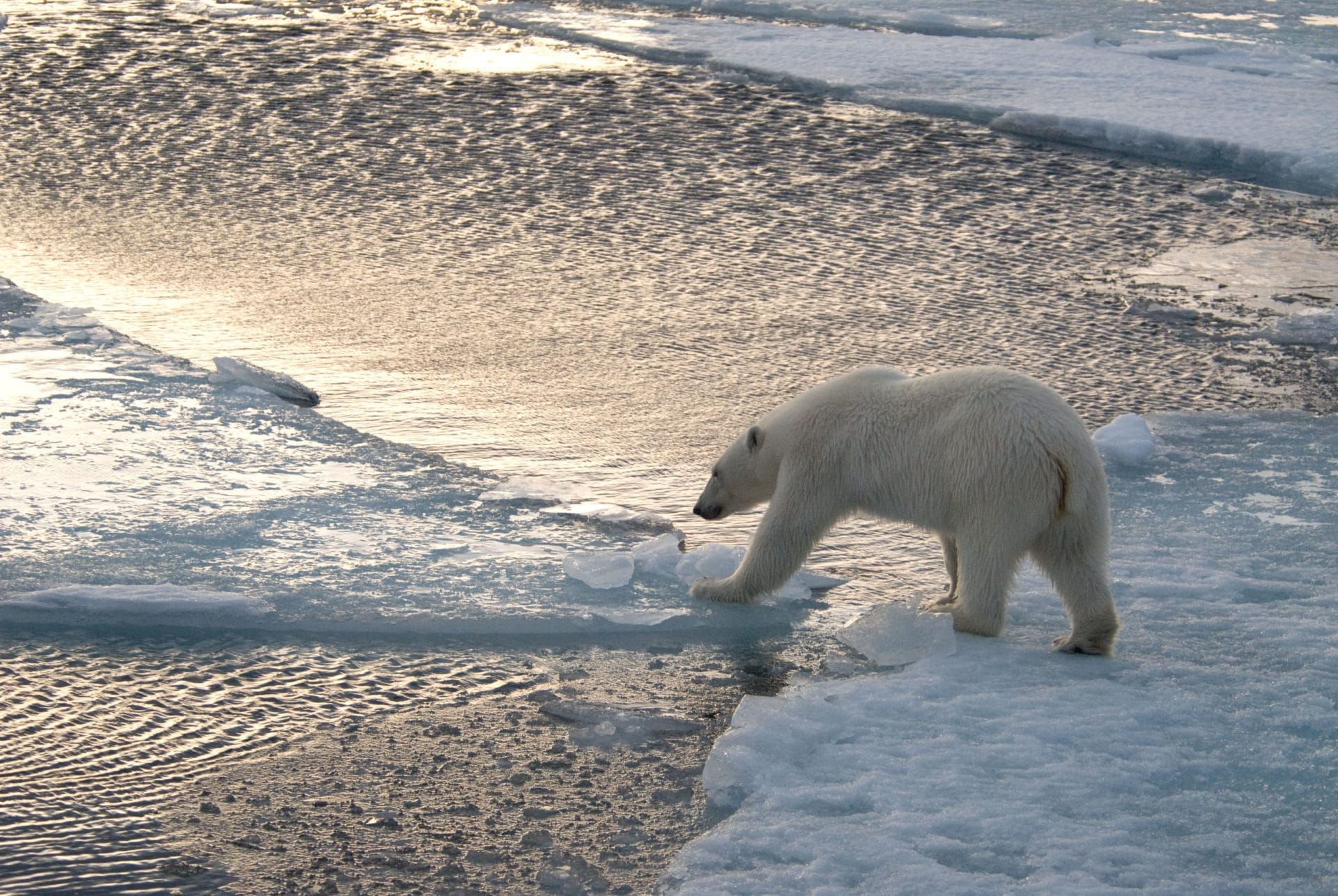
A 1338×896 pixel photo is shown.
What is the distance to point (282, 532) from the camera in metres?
4.31

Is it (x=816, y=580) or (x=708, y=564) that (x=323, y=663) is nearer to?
(x=708, y=564)

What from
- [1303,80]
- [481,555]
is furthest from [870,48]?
[481,555]

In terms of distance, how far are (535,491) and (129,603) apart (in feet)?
4.39

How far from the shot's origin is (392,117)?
31.2 ft

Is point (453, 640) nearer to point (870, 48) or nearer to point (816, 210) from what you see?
point (816, 210)

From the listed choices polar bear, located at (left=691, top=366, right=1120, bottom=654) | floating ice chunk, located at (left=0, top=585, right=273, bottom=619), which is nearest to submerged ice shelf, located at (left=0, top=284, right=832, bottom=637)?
floating ice chunk, located at (left=0, top=585, right=273, bottom=619)

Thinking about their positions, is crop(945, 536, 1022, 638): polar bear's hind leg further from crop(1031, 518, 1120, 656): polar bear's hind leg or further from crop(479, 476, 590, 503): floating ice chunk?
crop(479, 476, 590, 503): floating ice chunk

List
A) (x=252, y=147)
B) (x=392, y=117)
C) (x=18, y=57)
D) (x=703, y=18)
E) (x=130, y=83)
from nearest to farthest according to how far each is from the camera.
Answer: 1. (x=252, y=147)
2. (x=392, y=117)
3. (x=130, y=83)
4. (x=18, y=57)
5. (x=703, y=18)

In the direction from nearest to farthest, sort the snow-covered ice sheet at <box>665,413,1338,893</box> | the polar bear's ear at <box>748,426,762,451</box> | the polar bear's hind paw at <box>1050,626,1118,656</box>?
the snow-covered ice sheet at <box>665,413,1338,893</box>, the polar bear's hind paw at <box>1050,626,1118,656</box>, the polar bear's ear at <box>748,426,762,451</box>

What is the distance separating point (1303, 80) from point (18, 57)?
9.59 m

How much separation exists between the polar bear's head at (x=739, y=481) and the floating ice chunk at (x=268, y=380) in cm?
169

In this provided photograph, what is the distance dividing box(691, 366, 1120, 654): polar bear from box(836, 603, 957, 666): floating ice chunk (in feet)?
0.28

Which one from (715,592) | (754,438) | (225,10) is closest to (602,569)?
(715,592)

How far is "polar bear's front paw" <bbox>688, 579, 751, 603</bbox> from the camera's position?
13.2ft
